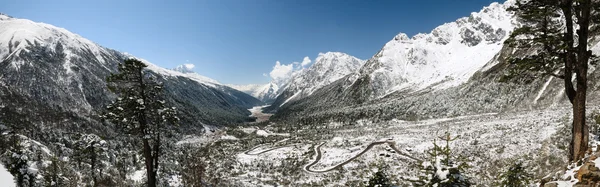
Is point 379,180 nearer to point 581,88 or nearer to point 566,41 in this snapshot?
point 581,88

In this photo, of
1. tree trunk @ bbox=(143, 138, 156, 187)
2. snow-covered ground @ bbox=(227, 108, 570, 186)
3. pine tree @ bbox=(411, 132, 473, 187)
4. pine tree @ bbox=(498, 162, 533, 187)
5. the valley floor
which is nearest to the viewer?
pine tree @ bbox=(411, 132, 473, 187)

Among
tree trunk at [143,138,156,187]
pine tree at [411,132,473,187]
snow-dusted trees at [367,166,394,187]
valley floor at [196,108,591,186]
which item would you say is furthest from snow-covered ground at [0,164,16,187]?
pine tree at [411,132,473,187]

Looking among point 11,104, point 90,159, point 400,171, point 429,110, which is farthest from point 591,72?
point 11,104

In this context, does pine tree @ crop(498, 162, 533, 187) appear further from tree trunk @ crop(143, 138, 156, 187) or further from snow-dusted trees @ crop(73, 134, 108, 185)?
snow-dusted trees @ crop(73, 134, 108, 185)

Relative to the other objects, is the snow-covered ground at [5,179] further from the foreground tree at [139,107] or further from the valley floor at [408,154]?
the foreground tree at [139,107]

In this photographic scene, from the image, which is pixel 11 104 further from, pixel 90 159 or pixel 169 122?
pixel 169 122

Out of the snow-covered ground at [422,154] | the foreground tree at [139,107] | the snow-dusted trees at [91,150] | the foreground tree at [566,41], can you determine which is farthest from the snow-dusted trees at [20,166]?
the foreground tree at [566,41]
